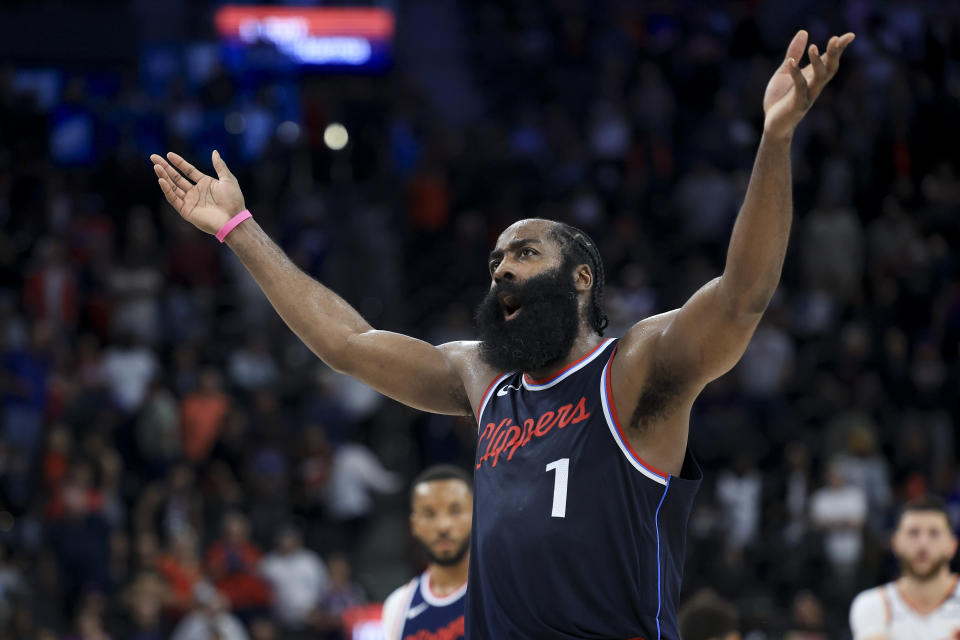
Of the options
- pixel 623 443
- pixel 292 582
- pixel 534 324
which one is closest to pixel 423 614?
pixel 534 324

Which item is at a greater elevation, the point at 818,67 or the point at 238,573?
the point at 818,67

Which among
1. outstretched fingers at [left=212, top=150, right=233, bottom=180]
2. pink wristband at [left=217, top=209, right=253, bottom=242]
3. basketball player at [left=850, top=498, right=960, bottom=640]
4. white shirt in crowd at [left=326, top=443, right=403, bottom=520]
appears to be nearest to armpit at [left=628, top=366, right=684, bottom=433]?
pink wristband at [left=217, top=209, right=253, bottom=242]

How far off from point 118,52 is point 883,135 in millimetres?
11224

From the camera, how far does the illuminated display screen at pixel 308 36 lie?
2003 centimetres

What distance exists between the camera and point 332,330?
4.74 m

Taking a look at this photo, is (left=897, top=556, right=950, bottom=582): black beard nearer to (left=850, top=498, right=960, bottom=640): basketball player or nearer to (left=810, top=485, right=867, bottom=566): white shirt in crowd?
(left=850, top=498, right=960, bottom=640): basketball player

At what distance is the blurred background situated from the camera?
41.8ft

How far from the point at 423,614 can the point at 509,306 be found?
2519 millimetres

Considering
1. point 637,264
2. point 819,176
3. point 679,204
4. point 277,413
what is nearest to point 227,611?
point 277,413

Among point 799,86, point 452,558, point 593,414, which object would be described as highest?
point 799,86

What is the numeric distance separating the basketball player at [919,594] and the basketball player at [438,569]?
2.20 m

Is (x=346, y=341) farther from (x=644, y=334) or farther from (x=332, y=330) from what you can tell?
(x=644, y=334)

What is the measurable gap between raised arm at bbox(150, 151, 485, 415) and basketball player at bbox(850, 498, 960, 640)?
3.27m

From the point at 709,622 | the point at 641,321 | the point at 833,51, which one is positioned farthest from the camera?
the point at 709,622
